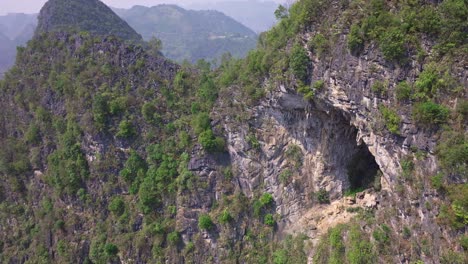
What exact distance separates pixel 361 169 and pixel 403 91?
9.29 metres

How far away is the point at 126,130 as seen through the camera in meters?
34.3

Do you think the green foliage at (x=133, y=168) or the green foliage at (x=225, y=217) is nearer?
the green foliage at (x=225, y=217)

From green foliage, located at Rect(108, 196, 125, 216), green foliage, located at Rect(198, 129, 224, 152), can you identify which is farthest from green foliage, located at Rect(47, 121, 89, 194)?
green foliage, located at Rect(198, 129, 224, 152)

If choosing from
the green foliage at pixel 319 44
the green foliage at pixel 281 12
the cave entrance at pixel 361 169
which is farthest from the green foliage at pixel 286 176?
the green foliage at pixel 281 12

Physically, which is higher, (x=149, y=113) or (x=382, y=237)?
(x=149, y=113)

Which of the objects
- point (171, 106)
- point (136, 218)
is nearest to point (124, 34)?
point (171, 106)

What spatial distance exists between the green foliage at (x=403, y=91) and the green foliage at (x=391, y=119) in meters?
0.89

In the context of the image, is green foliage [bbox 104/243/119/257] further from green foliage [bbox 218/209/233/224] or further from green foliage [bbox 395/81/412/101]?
green foliage [bbox 395/81/412/101]

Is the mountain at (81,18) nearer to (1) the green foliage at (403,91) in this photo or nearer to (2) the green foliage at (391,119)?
(2) the green foliage at (391,119)

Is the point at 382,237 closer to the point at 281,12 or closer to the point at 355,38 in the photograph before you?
the point at 355,38

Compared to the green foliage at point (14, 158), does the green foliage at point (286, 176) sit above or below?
above

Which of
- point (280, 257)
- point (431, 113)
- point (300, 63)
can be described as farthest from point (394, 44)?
point (280, 257)

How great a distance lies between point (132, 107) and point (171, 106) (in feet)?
13.5

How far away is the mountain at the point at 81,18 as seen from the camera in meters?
59.8
